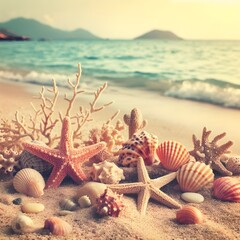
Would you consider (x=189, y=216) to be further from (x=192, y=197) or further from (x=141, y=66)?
(x=141, y=66)

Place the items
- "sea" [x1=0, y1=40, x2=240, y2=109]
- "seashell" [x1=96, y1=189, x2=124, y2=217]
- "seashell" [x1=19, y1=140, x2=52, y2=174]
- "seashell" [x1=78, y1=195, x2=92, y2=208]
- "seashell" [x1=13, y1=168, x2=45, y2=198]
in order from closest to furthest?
"seashell" [x1=96, y1=189, x2=124, y2=217], "seashell" [x1=78, y1=195, x2=92, y2=208], "seashell" [x1=13, y1=168, x2=45, y2=198], "seashell" [x1=19, y1=140, x2=52, y2=174], "sea" [x1=0, y1=40, x2=240, y2=109]

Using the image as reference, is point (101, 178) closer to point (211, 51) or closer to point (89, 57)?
point (211, 51)

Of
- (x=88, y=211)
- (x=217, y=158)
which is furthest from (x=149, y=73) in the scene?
(x=88, y=211)

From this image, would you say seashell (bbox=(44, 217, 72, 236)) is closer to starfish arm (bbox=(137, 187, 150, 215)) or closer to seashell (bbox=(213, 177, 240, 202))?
starfish arm (bbox=(137, 187, 150, 215))

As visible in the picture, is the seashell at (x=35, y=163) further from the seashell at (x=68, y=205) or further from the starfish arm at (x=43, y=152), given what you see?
the seashell at (x=68, y=205)

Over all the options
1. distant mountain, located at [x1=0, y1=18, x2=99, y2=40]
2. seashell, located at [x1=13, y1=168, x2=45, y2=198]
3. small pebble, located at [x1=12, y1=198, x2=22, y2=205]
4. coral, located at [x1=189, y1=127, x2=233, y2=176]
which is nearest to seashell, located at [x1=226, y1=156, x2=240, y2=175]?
coral, located at [x1=189, y1=127, x2=233, y2=176]

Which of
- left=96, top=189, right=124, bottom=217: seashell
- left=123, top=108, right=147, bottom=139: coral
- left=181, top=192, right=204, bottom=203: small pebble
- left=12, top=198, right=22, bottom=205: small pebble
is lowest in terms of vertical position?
left=12, top=198, right=22, bottom=205: small pebble

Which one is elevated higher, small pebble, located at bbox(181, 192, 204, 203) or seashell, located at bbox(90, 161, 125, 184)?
seashell, located at bbox(90, 161, 125, 184)
